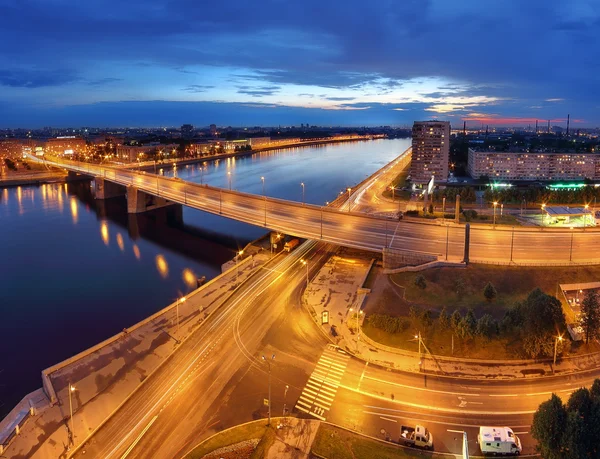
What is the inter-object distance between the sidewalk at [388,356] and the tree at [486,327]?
82cm

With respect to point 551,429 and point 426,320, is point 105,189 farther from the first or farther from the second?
point 551,429

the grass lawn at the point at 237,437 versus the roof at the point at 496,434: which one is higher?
the roof at the point at 496,434

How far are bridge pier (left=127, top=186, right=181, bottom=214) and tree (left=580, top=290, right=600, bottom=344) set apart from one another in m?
30.8

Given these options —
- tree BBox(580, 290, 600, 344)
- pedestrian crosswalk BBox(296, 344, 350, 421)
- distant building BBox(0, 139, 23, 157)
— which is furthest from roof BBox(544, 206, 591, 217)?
distant building BBox(0, 139, 23, 157)

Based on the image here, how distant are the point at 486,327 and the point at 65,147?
323 feet

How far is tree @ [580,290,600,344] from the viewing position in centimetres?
1248

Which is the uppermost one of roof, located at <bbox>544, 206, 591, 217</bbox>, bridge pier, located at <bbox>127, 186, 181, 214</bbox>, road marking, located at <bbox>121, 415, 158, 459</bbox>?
roof, located at <bbox>544, 206, 591, 217</bbox>

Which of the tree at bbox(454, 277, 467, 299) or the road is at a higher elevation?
the tree at bbox(454, 277, 467, 299)

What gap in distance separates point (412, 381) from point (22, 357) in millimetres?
12213

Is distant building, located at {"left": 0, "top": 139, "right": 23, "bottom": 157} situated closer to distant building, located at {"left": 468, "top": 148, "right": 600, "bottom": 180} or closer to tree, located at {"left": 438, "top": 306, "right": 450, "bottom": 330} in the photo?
distant building, located at {"left": 468, "top": 148, "right": 600, "bottom": 180}

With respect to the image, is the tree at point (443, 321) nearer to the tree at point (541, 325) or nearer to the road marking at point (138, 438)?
the tree at point (541, 325)

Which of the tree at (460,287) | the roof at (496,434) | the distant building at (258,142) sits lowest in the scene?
the roof at (496,434)

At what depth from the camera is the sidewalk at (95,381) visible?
9.71 metres

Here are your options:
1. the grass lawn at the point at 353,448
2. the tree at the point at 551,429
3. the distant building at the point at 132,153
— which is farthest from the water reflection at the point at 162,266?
the distant building at the point at 132,153
